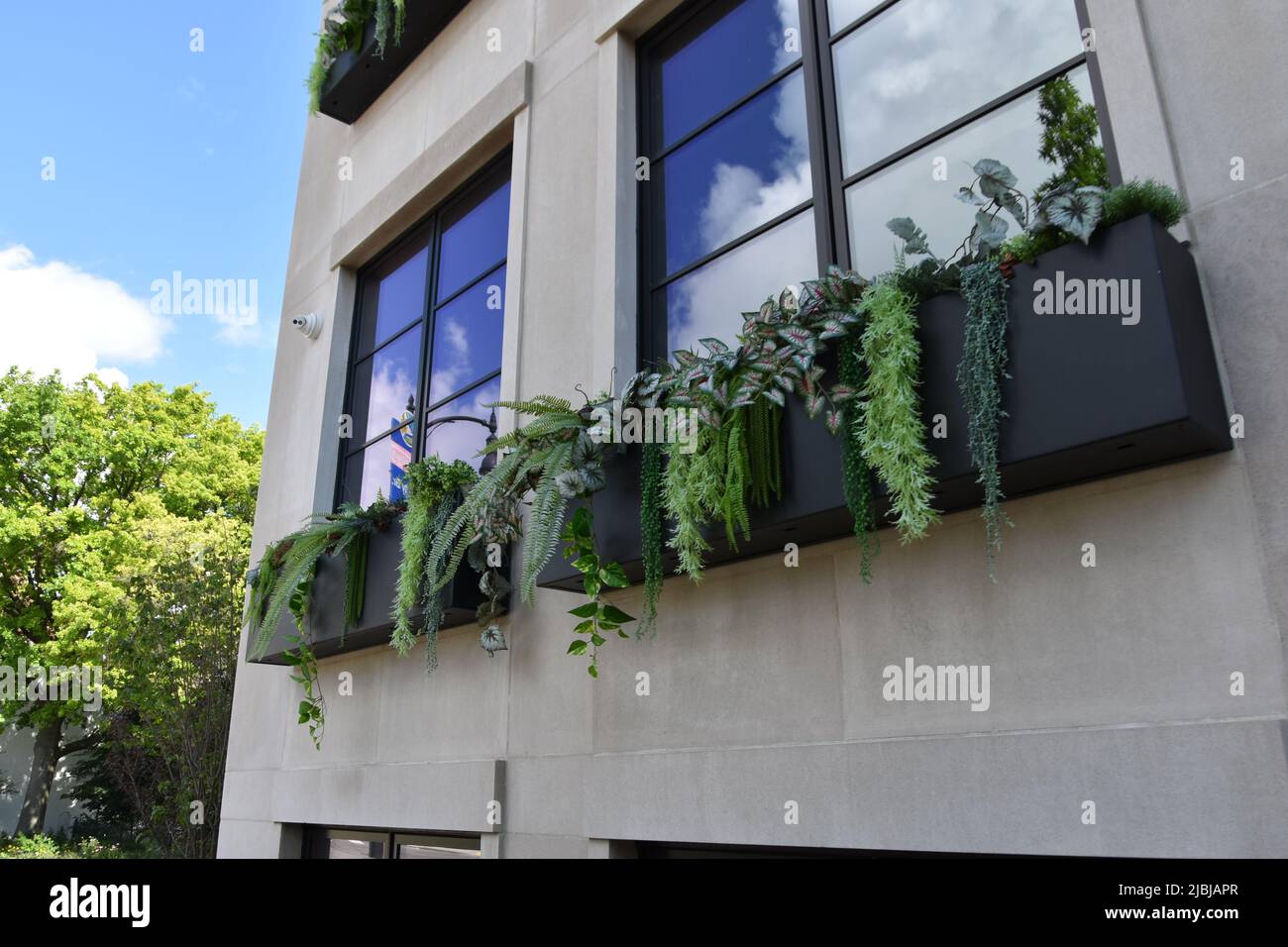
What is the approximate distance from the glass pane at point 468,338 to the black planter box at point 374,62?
2.00 meters

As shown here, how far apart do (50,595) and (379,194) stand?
1492 centimetres

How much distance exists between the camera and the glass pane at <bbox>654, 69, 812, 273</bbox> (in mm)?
3273

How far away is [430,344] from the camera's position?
491 cm

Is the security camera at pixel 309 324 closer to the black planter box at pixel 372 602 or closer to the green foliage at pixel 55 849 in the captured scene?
the black planter box at pixel 372 602

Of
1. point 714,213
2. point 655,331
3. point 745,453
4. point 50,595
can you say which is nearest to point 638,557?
point 745,453

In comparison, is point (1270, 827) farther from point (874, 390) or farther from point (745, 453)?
point (745, 453)

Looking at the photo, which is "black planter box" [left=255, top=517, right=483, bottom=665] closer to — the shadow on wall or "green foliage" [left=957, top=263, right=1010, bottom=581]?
"green foliage" [left=957, top=263, right=1010, bottom=581]

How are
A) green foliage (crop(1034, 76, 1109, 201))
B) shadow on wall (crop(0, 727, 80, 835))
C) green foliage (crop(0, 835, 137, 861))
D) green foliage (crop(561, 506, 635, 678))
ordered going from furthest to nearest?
shadow on wall (crop(0, 727, 80, 835)), green foliage (crop(0, 835, 137, 861)), green foliage (crop(561, 506, 635, 678)), green foliage (crop(1034, 76, 1109, 201))

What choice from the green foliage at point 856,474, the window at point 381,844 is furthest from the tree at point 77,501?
the green foliage at point 856,474

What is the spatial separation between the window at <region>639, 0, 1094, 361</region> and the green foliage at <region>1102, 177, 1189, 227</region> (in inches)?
22.5

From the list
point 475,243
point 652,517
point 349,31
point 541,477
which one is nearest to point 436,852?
point 541,477

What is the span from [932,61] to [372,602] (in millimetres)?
3211

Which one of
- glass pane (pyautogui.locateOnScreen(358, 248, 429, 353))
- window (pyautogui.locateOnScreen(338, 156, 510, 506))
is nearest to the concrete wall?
window (pyautogui.locateOnScreen(338, 156, 510, 506))

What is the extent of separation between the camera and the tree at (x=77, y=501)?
15188 millimetres
